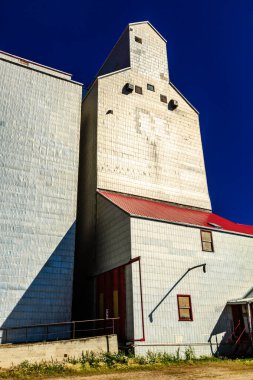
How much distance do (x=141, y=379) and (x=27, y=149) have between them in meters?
17.2

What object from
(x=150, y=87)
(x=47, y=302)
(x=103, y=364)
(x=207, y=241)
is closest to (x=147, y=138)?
(x=150, y=87)

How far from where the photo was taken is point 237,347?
20.8 meters

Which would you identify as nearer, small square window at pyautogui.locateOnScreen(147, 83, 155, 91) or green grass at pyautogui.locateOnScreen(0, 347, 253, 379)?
green grass at pyautogui.locateOnScreen(0, 347, 253, 379)

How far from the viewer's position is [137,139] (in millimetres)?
30969

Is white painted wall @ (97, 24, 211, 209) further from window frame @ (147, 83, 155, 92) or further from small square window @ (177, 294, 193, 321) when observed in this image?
small square window @ (177, 294, 193, 321)

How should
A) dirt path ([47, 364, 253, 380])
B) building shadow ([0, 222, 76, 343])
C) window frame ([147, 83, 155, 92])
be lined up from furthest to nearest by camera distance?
window frame ([147, 83, 155, 92])
building shadow ([0, 222, 76, 343])
dirt path ([47, 364, 253, 380])

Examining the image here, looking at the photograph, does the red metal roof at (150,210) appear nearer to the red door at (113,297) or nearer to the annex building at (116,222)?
the annex building at (116,222)

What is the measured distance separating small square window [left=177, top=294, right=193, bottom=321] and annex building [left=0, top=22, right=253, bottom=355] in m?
0.07

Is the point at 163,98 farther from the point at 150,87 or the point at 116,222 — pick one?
the point at 116,222

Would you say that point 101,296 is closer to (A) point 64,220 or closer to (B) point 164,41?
(A) point 64,220

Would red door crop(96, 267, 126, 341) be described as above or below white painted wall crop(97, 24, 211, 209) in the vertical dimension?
below

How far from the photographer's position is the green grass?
15.1m

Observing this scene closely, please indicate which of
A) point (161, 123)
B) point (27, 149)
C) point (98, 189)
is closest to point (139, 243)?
point (98, 189)

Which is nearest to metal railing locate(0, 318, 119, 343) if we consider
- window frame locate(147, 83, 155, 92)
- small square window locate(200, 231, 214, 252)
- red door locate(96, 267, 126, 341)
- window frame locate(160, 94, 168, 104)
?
red door locate(96, 267, 126, 341)
